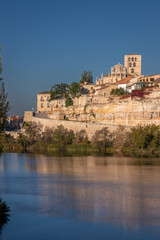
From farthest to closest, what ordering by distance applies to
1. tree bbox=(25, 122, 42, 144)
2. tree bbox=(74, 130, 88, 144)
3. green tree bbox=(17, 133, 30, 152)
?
tree bbox=(25, 122, 42, 144), green tree bbox=(17, 133, 30, 152), tree bbox=(74, 130, 88, 144)

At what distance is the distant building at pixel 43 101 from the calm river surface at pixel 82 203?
4140 centimetres

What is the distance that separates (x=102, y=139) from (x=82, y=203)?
→ 26254 millimetres

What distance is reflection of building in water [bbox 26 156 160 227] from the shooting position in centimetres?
1362

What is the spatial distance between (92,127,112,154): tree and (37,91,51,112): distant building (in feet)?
86.5

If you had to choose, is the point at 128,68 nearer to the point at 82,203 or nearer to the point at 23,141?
the point at 23,141

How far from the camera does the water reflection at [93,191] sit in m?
13.6

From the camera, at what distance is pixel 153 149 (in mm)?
37500

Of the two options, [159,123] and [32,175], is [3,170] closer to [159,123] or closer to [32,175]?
[32,175]

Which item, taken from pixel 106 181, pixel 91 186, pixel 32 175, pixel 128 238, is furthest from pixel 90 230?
pixel 32 175

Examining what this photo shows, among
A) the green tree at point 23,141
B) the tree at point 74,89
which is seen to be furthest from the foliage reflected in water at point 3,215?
the tree at point 74,89

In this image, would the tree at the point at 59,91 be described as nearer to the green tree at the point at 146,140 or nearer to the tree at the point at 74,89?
the tree at the point at 74,89

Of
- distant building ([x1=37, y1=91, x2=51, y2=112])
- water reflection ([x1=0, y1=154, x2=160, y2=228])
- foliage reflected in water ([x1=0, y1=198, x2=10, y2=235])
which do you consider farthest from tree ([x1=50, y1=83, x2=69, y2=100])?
foliage reflected in water ([x1=0, y1=198, x2=10, y2=235])

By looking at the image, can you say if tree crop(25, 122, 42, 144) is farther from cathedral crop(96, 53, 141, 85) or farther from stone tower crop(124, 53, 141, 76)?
stone tower crop(124, 53, 141, 76)

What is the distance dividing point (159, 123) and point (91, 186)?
957 inches
